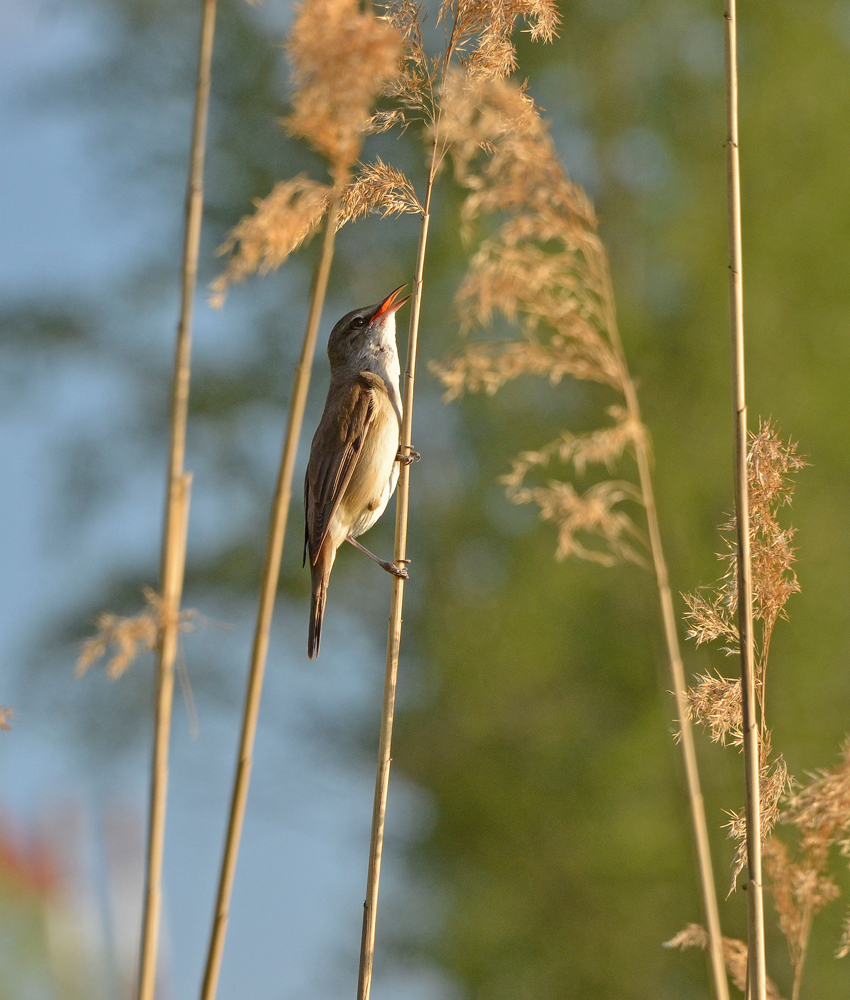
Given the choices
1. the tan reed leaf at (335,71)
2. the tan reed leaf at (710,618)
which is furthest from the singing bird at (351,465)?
the tan reed leaf at (335,71)

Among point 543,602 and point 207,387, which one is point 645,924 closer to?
point 543,602

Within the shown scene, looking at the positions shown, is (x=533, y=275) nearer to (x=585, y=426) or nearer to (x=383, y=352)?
(x=383, y=352)

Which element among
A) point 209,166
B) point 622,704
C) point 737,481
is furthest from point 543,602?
point 737,481

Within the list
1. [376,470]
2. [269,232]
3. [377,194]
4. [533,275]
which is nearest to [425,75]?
[377,194]

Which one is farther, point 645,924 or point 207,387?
point 207,387

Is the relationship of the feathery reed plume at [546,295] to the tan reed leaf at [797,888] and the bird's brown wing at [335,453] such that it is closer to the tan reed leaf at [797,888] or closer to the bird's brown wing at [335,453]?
the tan reed leaf at [797,888]

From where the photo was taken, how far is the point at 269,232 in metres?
1.17

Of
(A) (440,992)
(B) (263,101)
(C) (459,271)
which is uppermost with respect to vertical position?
(B) (263,101)

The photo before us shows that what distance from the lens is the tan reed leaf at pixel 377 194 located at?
1.75m

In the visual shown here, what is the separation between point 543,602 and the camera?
344 inches

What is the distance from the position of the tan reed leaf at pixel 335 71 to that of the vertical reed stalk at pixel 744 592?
0.49m

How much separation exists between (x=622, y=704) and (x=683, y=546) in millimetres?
1493

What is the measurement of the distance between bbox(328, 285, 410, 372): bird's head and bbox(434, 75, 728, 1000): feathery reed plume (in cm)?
104

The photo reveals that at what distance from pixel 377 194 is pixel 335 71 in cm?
62
